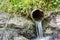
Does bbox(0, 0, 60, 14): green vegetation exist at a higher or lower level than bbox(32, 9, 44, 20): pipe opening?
higher

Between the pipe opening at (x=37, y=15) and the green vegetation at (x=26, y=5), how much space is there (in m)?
0.13

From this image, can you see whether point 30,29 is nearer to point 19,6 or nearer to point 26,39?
point 26,39

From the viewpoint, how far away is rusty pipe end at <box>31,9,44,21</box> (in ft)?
12.7

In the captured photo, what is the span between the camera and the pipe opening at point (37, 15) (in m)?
3.89

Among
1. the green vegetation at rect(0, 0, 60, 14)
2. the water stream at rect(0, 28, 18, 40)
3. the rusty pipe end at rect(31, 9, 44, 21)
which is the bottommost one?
the water stream at rect(0, 28, 18, 40)

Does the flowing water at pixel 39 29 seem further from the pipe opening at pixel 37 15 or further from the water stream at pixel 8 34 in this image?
the water stream at pixel 8 34

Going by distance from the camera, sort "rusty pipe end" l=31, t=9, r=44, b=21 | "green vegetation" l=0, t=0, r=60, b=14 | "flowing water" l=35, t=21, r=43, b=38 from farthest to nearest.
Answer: "green vegetation" l=0, t=0, r=60, b=14, "rusty pipe end" l=31, t=9, r=44, b=21, "flowing water" l=35, t=21, r=43, b=38

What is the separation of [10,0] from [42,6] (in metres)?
0.79

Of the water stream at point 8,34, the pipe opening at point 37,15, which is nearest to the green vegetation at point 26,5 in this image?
the pipe opening at point 37,15

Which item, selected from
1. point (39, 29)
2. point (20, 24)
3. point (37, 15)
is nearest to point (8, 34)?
point (20, 24)

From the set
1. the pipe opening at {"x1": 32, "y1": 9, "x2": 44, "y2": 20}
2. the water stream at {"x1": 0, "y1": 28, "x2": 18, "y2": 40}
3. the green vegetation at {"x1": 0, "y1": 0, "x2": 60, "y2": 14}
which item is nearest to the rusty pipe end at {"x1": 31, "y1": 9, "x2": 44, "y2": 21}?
the pipe opening at {"x1": 32, "y1": 9, "x2": 44, "y2": 20}

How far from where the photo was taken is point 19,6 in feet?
13.3

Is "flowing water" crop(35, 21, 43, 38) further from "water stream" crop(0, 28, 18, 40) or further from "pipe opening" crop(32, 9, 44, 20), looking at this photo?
"water stream" crop(0, 28, 18, 40)

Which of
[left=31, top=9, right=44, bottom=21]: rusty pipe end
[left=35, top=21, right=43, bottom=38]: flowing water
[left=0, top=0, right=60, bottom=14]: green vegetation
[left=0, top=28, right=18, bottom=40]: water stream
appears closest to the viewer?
[left=0, top=28, right=18, bottom=40]: water stream
